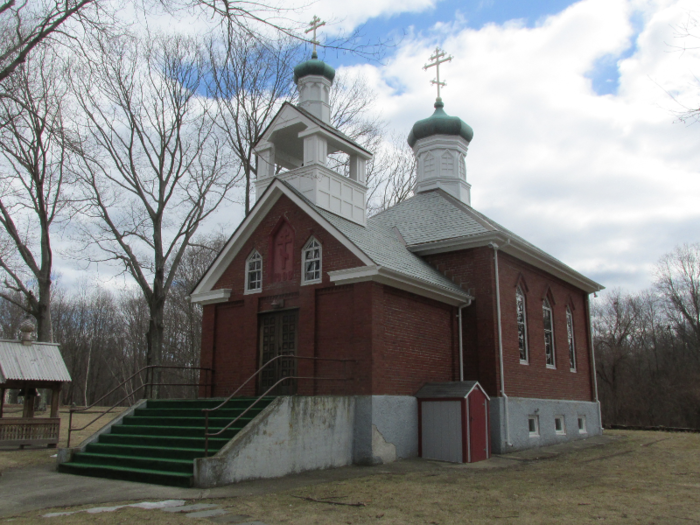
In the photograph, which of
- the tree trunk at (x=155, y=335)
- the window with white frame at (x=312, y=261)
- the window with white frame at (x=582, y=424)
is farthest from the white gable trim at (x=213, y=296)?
the window with white frame at (x=582, y=424)

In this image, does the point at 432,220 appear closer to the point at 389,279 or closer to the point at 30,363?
the point at 389,279

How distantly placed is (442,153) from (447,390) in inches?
457

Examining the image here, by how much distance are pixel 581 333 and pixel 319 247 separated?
39.7 ft

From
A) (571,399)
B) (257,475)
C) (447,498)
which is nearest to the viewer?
(447,498)

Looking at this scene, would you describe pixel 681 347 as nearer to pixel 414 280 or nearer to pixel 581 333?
pixel 581 333

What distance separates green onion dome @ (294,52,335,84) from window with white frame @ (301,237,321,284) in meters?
6.22

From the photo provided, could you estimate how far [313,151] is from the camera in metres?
15.6

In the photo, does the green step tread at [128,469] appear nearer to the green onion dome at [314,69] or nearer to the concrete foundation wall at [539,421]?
the concrete foundation wall at [539,421]

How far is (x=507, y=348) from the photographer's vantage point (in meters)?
16.1

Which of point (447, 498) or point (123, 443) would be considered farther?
point (123, 443)

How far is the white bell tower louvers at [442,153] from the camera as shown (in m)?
22.4

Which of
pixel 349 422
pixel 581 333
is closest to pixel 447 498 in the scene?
pixel 349 422

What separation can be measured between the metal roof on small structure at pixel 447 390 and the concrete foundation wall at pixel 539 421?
109cm

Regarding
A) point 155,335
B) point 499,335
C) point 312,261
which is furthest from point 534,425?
point 155,335
